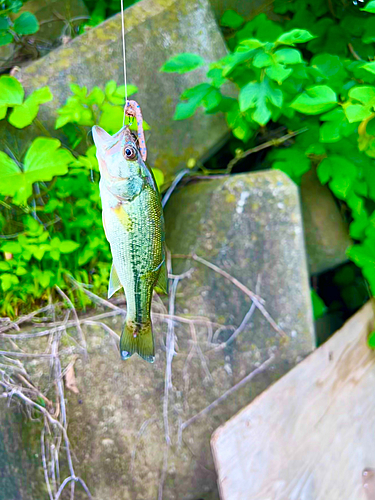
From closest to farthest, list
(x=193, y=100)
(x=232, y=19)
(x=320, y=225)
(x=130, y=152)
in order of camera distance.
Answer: (x=130, y=152), (x=193, y=100), (x=232, y=19), (x=320, y=225)

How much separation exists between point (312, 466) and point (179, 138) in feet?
4.82

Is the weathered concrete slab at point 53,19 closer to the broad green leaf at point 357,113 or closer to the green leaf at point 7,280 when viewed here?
the green leaf at point 7,280

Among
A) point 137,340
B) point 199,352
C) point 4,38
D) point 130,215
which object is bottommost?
point 199,352

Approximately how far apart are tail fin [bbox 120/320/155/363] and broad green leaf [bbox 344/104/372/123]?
2.89 ft

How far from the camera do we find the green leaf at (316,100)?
1.49 metres

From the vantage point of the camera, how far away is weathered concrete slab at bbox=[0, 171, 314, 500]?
5.34 feet

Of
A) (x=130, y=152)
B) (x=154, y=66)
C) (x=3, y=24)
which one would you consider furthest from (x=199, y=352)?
(x=3, y=24)

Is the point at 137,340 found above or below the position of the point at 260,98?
below

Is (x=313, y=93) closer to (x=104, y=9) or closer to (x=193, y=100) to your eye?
(x=193, y=100)

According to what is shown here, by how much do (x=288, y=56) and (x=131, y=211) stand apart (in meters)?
0.83

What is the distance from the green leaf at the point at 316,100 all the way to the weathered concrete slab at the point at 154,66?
0.59 meters

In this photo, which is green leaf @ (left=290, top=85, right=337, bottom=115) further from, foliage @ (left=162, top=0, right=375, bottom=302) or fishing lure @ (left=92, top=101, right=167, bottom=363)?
fishing lure @ (left=92, top=101, right=167, bottom=363)

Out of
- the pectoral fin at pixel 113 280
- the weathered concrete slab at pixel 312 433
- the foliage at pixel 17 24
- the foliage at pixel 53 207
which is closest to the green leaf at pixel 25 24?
the foliage at pixel 17 24

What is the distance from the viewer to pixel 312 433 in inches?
68.7
